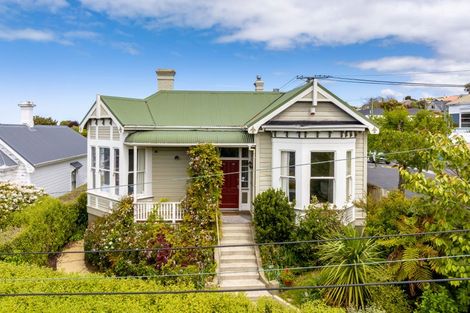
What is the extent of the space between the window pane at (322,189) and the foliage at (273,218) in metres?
1.28

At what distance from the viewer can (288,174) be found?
1413 centimetres

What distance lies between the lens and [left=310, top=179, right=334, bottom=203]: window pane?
13797mm

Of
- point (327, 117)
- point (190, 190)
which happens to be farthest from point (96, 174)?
point (327, 117)

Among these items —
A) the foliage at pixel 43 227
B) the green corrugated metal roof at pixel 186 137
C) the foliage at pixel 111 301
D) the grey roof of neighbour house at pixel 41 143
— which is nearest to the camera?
the foliage at pixel 111 301

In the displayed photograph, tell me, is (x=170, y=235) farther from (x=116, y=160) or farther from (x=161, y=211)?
(x=116, y=160)

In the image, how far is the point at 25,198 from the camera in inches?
634

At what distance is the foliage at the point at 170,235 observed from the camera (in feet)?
39.3

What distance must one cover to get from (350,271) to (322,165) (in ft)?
15.3

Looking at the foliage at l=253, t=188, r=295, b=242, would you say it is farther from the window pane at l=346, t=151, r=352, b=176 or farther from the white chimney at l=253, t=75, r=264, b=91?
the white chimney at l=253, t=75, r=264, b=91

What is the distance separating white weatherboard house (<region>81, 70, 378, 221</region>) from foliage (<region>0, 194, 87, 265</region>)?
4.21 ft

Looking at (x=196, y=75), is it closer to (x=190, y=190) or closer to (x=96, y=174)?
(x=96, y=174)

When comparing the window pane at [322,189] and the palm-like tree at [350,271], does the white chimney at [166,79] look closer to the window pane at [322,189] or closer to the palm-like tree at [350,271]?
the window pane at [322,189]

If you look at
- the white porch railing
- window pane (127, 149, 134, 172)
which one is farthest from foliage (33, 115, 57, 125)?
the white porch railing

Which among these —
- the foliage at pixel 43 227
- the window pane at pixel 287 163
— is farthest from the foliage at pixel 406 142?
the foliage at pixel 43 227
